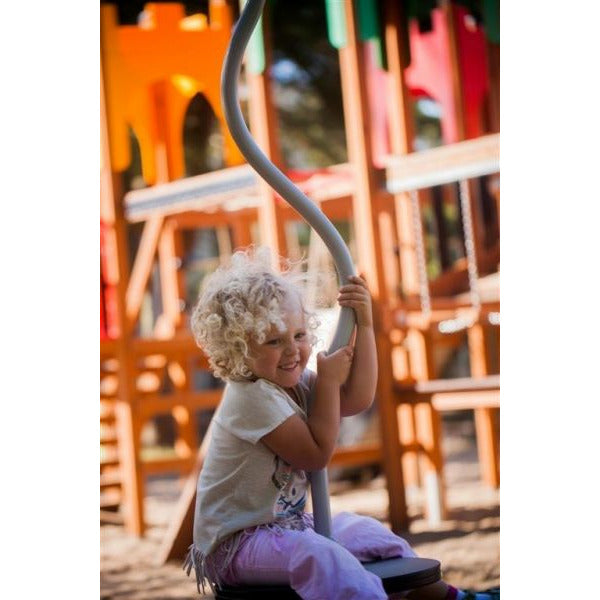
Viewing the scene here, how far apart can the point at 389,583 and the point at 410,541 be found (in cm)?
140

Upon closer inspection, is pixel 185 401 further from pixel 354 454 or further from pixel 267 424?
pixel 267 424

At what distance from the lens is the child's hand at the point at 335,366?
141cm

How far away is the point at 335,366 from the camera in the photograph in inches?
55.9

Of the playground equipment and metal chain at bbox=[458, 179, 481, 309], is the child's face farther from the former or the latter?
metal chain at bbox=[458, 179, 481, 309]

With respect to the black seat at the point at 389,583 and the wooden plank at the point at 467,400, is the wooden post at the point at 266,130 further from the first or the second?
the black seat at the point at 389,583

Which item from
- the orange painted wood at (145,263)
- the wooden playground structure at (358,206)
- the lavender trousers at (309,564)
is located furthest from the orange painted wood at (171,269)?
the lavender trousers at (309,564)

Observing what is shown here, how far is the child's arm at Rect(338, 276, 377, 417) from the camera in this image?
4.74 ft

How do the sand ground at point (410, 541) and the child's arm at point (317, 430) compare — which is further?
the sand ground at point (410, 541)

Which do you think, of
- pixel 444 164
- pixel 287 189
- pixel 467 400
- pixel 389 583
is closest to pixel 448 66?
pixel 444 164

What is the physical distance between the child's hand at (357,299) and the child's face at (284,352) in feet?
0.21
